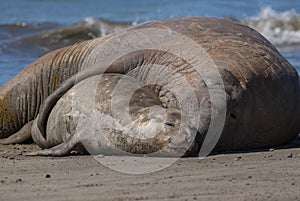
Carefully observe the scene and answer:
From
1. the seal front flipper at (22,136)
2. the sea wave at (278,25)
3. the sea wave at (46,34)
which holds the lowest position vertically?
the seal front flipper at (22,136)

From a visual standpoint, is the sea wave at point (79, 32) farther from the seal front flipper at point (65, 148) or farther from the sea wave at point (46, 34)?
the seal front flipper at point (65, 148)

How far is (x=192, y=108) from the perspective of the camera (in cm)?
602

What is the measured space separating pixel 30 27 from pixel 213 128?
38.8 feet

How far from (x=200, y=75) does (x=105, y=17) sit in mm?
13611

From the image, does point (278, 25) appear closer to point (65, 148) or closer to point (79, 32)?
point (79, 32)

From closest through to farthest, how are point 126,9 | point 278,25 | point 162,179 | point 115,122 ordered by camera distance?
point 162,179
point 115,122
point 278,25
point 126,9

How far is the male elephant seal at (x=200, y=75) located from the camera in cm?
619

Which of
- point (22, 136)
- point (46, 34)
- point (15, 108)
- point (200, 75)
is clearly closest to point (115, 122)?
point (200, 75)

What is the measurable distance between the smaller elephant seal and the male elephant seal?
0.14 m

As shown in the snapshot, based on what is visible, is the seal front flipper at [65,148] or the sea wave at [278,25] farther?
the sea wave at [278,25]

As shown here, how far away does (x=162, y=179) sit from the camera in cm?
518

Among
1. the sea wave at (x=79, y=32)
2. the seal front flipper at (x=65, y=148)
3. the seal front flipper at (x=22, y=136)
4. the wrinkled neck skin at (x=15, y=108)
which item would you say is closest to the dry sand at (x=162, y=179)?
the seal front flipper at (x=65, y=148)

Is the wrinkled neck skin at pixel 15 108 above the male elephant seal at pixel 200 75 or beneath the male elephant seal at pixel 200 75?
beneath

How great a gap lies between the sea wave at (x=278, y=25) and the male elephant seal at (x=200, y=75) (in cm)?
847
